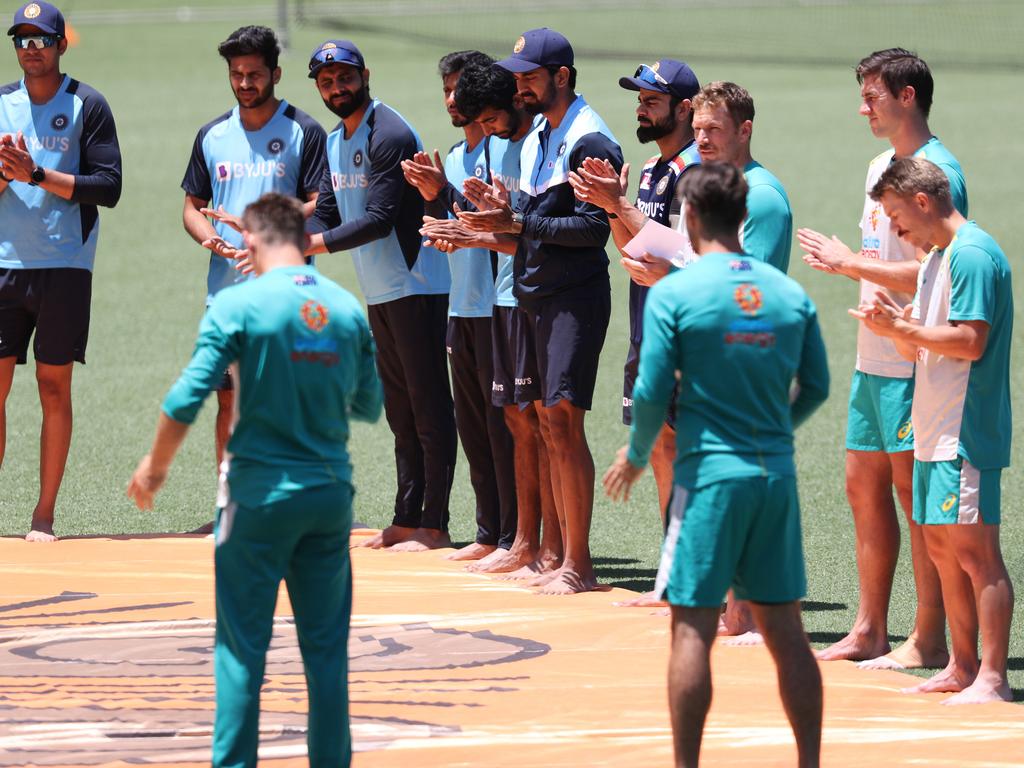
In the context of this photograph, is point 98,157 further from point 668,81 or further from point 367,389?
point 367,389

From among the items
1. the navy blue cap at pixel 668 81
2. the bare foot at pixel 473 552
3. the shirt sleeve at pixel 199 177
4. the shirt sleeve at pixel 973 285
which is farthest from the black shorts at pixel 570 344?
the shirt sleeve at pixel 199 177

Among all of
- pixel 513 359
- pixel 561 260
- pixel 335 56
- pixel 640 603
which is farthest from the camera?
pixel 335 56

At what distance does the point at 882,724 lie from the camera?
6234mm

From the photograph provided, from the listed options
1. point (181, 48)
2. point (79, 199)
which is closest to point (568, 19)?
point (181, 48)

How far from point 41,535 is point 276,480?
4.43 metres

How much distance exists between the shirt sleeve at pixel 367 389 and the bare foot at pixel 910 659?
2.63 meters

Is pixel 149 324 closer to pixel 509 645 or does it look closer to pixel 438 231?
pixel 438 231

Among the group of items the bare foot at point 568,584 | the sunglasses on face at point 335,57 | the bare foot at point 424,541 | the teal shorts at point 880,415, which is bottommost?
the bare foot at point 568,584

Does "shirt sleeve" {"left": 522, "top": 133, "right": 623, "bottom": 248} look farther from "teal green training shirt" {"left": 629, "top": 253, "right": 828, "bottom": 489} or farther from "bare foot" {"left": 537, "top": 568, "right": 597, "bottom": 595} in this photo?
"teal green training shirt" {"left": 629, "top": 253, "right": 828, "bottom": 489}

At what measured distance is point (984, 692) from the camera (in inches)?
255

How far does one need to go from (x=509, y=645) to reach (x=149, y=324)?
32.0 ft

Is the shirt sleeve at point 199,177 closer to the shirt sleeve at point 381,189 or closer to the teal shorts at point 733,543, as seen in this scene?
the shirt sleeve at point 381,189

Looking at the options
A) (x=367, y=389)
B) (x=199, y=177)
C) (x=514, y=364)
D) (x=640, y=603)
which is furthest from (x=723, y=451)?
(x=199, y=177)

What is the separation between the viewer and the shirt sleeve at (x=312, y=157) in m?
9.60
